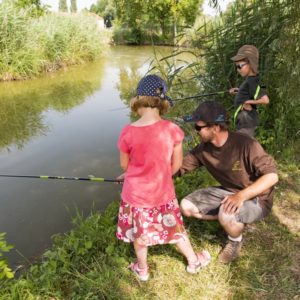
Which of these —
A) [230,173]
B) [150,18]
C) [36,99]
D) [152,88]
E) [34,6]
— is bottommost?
[36,99]

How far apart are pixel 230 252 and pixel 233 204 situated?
0.42 metres

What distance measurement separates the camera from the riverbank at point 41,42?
9953 mm

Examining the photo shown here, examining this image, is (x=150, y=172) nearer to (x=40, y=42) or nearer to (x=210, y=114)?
(x=210, y=114)

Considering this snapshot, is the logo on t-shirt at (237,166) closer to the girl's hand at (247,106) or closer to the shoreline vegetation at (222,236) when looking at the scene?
the shoreline vegetation at (222,236)

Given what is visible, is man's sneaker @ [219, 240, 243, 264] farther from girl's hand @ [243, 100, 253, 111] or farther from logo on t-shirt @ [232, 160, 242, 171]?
girl's hand @ [243, 100, 253, 111]

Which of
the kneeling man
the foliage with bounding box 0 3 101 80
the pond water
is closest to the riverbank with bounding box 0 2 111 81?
the foliage with bounding box 0 3 101 80

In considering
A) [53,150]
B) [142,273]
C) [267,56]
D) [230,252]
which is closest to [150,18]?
[267,56]

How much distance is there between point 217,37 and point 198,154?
8.62 feet

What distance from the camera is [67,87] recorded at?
9.75 metres

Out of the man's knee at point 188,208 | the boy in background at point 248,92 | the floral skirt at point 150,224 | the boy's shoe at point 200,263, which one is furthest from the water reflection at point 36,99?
the boy's shoe at point 200,263

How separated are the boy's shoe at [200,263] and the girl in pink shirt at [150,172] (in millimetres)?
58

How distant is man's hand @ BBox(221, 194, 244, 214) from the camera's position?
2.06m

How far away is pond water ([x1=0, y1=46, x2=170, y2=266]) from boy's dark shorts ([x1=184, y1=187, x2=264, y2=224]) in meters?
1.57

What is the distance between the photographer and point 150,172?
192cm
